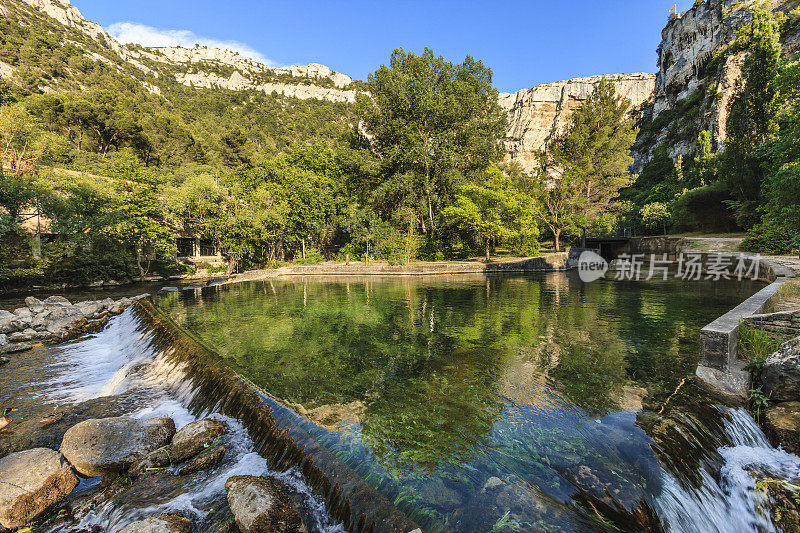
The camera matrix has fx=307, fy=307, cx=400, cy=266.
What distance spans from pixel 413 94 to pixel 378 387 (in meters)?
29.3

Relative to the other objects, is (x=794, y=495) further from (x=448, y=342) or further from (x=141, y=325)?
(x=141, y=325)

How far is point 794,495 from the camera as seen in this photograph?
316 cm

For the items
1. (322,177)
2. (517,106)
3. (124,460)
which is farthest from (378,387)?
(517,106)

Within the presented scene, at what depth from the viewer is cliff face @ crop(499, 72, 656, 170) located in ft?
300

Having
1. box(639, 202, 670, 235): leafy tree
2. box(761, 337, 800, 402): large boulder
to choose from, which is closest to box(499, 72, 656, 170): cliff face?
box(639, 202, 670, 235): leafy tree

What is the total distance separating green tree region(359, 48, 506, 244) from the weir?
25.0 meters

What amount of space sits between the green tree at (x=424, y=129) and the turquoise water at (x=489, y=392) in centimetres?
2002

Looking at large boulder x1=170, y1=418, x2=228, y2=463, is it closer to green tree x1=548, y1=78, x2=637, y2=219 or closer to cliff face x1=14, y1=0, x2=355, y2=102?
green tree x1=548, y1=78, x2=637, y2=219

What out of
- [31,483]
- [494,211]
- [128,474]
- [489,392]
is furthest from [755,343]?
[494,211]

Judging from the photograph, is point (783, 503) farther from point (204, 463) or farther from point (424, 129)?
point (424, 129)

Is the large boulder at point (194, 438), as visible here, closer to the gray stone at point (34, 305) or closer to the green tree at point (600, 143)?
the gray stone at point (34, 305)

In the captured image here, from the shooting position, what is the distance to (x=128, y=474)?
14.3 ft

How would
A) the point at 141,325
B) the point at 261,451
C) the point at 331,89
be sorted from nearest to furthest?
the point at 261,451 < the point at 141,325 < the point at 331,89

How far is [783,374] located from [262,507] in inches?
282
